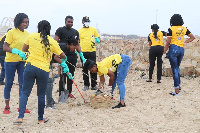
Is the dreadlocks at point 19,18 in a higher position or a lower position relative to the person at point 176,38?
higher

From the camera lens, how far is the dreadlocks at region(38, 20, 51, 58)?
3.10 metres

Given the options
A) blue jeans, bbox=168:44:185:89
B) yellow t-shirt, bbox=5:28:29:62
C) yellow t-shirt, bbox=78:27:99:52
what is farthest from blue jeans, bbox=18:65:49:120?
blue jeans, bbox=168:44:185:89

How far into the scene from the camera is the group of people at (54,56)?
10.2ft

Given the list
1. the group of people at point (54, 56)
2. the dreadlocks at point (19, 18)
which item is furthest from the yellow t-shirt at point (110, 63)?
the dreadlocks at point (19, 18)

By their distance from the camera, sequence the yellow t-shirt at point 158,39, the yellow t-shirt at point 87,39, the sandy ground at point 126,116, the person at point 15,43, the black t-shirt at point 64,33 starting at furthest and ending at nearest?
the yellow t-shirt at point 158,39
the yellow t-shirt at point 87,39
the black t-shirt at point 64,33
the person at point 15,43
the sandy ground at point 126,116

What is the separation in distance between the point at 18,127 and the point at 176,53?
147 inches

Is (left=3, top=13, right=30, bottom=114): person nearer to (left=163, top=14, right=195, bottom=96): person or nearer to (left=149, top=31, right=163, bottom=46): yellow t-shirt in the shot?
(left=163, top=14, right=195, bottom=96): person

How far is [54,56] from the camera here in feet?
11.6

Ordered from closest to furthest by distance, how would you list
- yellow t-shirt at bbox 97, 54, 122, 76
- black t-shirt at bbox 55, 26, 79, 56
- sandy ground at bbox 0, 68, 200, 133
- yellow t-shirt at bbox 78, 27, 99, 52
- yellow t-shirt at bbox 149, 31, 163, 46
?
sandy ground at bbox 0, 68, 200, 133
yellow t-shirt at bbox 97, 54, 122, 76
black t-shirt at bbox 55, 26, 79, 56
yellow t-shirt at bbox 78, 27, 99, 52
yellow t-shirt at bbox 149, 31, 163, 46

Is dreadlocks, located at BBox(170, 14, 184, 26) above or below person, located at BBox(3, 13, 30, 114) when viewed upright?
above

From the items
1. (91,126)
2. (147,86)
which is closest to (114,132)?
(91,126)

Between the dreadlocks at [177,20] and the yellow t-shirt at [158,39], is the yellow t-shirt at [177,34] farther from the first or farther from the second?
the yellow t-shirt at [158,39]

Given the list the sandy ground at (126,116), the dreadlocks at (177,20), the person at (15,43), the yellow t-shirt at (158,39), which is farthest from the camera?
the yellow t-shirt at (158,39)

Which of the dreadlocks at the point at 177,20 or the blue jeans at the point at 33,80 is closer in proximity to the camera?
the blue jeans at the point at 33,80
